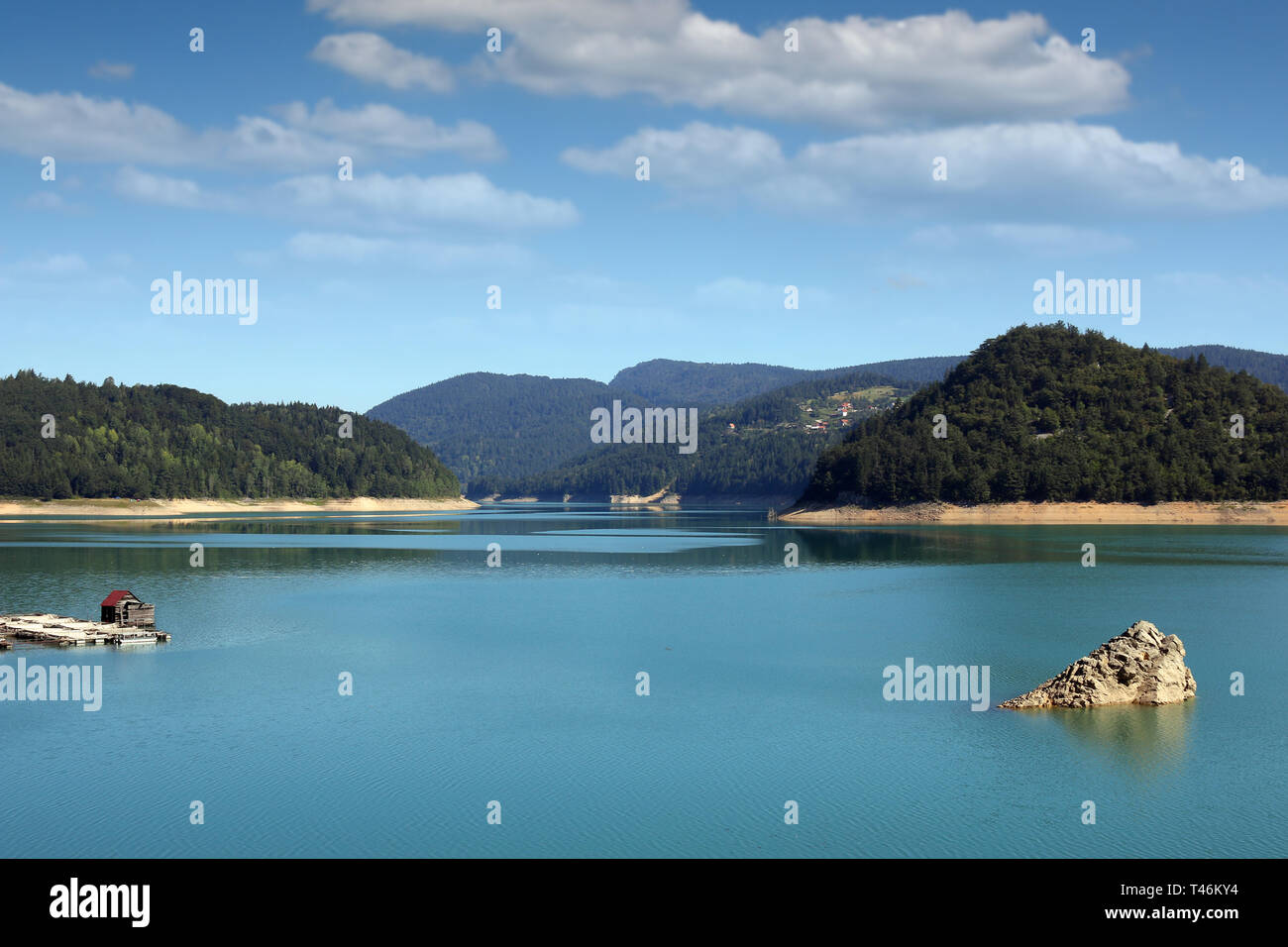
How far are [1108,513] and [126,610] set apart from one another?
12410cm

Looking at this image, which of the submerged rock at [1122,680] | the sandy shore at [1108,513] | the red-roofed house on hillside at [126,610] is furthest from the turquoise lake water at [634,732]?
the sandy shore at [1108,513]

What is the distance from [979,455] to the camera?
5768 inches

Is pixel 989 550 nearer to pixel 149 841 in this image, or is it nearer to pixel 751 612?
pixel 751 612

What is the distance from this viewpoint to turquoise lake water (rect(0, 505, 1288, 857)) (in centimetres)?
1900

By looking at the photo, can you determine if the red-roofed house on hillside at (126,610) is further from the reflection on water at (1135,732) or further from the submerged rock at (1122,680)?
the reflection on water at (1135,732)

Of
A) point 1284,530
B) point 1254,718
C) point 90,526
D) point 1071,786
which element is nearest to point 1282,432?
point 1284,530

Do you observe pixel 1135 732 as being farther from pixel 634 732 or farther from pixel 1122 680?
pixel 634 732

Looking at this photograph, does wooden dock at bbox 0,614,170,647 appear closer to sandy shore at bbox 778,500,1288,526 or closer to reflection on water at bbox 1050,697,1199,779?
reflection on water at bbox 1050,697,1199,779

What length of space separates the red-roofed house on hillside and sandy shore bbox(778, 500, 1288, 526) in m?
114

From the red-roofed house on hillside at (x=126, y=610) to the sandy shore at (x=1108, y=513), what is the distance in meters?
114

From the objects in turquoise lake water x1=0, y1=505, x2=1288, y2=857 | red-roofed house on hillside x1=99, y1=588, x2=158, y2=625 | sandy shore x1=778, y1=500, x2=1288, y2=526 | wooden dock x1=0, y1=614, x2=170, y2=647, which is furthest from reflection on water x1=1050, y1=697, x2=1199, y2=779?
sandy shore x1=778, y1=500, x2=1288, y2=526
